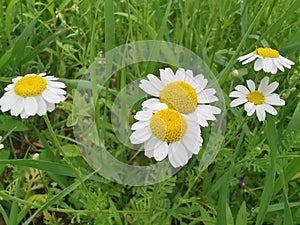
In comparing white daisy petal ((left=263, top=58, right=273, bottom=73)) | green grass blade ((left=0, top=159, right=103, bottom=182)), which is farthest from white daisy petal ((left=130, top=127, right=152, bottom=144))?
white daisy petal ((left=263, top=58, right=273, bottom=73))

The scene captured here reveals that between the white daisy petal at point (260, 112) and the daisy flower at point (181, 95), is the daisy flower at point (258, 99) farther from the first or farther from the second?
the daisy flower at point (181, 95)

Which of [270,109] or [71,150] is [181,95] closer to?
[270,109]

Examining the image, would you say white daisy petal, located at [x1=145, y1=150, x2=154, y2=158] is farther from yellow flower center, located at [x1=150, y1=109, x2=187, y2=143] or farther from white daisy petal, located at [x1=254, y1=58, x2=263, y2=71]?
white daisy petal, located at [x1=254, y1=58, x2=263, y2=71]

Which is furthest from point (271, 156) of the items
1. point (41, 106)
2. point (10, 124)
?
point (10, 124)

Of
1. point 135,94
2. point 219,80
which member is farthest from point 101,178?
point 219,80

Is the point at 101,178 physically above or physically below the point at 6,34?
below

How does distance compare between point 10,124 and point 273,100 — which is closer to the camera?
point 273,100

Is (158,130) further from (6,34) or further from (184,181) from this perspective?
(6,34)
